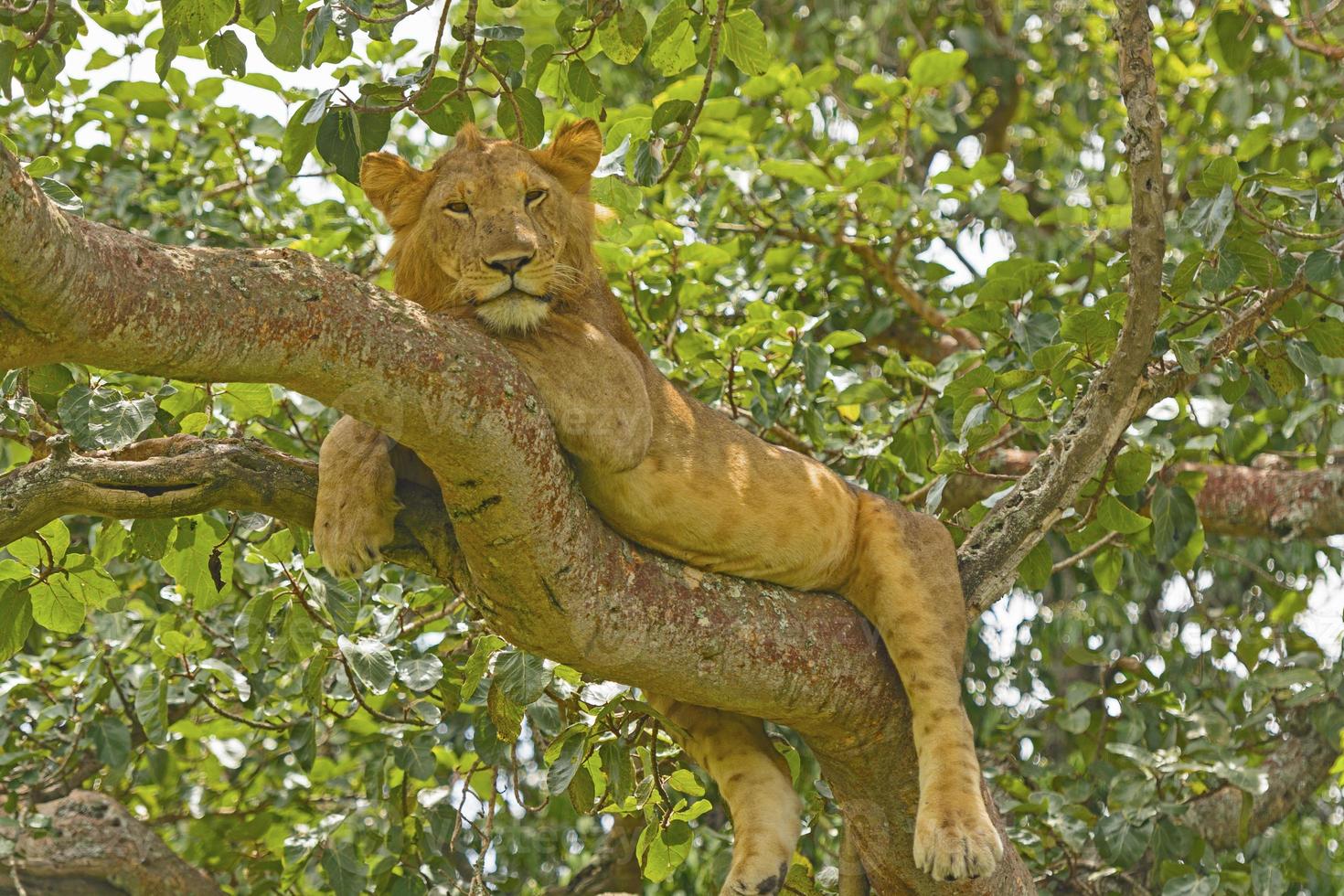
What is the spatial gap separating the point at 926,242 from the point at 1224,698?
8.03 feet

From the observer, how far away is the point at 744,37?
4027mm

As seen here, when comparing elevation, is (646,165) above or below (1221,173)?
below

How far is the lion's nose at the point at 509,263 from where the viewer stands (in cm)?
348

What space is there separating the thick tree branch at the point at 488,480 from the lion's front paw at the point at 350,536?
0.15m

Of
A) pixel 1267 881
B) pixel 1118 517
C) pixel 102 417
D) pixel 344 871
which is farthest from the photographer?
pixel 1267 881

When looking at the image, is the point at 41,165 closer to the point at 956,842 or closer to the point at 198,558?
the point at 198,558

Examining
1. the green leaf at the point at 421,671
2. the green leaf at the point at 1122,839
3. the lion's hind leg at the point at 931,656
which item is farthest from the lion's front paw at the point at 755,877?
the green leaf at the point at 1122,839

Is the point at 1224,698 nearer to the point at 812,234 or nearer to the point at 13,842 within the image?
the point at 812,234

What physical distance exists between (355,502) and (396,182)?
106cm

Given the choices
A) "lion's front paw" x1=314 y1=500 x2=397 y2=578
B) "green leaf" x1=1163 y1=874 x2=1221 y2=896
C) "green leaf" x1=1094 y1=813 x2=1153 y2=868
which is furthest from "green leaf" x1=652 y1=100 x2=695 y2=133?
"green leaf" x1=1163 y1=874 x2=1221 y2=896

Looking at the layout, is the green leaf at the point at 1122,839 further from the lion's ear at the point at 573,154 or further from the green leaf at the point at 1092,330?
the lion's ear at the point at 573,154

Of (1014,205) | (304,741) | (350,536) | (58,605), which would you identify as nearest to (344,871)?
(304,741)

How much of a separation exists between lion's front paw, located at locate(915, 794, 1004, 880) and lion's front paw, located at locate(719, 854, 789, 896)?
500mm

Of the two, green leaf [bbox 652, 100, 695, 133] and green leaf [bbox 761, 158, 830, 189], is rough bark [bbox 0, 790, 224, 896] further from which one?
green leaf [bbox 761, 158, 830, 189]
